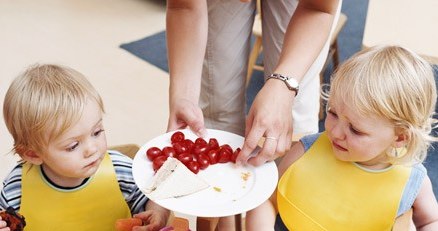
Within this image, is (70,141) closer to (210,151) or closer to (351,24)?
(210,151)

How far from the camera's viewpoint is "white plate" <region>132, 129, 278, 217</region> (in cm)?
114

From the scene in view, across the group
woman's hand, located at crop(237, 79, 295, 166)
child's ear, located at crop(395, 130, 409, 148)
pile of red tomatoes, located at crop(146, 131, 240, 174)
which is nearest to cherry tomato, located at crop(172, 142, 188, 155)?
pile of red tomatoes, located at crop(146, 131, 240, 174)

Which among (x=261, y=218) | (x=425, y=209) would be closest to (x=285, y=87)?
(x=261, y=218)

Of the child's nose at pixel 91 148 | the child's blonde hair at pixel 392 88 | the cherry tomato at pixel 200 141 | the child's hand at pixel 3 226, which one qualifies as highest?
the child's blonde hair at pixel 392 88

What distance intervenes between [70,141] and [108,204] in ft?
0.83

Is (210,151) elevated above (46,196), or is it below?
above

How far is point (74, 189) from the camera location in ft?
4.53

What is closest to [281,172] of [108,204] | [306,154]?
[306,154]

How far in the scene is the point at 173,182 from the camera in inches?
46.5

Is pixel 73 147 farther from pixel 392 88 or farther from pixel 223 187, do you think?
pixel 392 88

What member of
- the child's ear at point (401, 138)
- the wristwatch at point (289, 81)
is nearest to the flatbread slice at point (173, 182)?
the wristwatch at point (289, 81)

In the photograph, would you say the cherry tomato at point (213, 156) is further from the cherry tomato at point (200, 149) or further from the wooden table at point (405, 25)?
the wooden table at point (405, 25)

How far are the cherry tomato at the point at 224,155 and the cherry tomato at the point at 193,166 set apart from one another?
2.3 inches

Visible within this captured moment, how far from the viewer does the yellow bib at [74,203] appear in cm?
137
